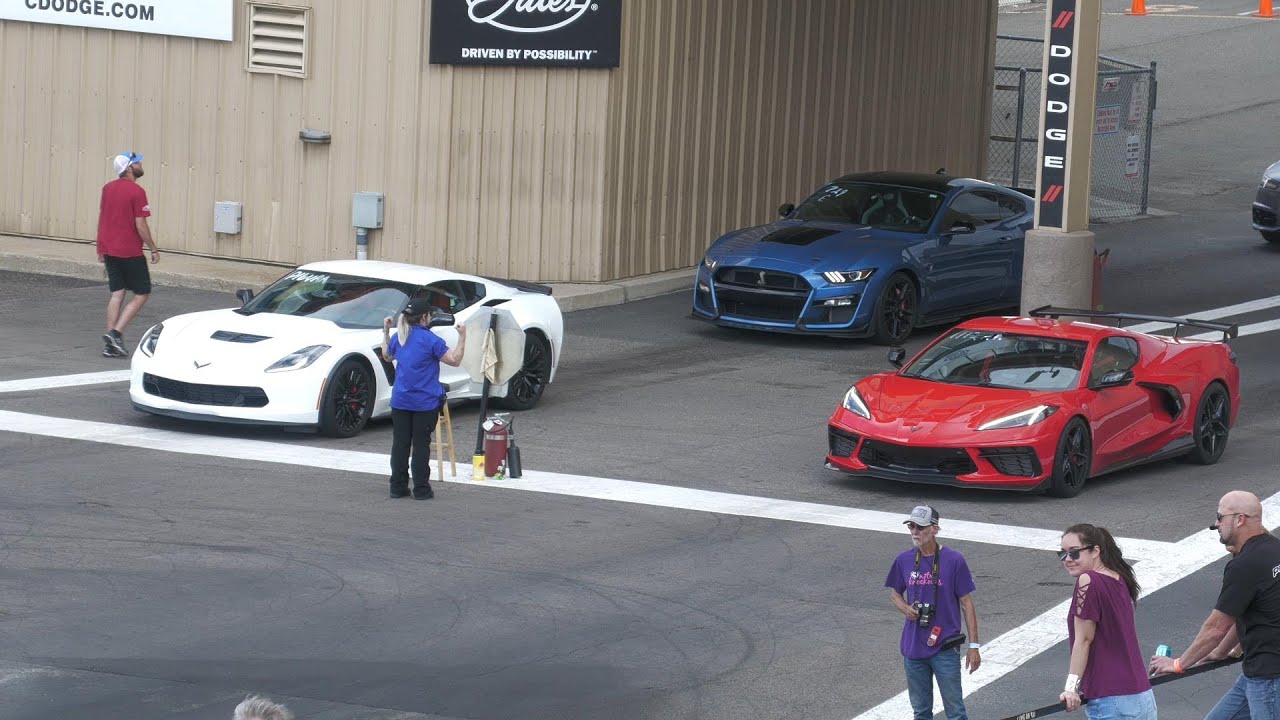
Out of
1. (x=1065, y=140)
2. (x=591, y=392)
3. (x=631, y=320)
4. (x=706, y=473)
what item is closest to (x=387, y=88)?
(x=631, y=320)

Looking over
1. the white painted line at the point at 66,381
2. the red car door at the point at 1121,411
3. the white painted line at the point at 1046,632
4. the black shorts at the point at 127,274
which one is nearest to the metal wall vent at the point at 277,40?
the black shorts at the point at 127,274

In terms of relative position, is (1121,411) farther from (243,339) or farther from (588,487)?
(243,339)

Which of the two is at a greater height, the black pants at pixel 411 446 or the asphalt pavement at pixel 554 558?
the black pants at pixel 411 446

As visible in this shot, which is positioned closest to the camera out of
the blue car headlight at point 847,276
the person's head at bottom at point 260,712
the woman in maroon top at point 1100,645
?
the person's head at bottom at point 260,712

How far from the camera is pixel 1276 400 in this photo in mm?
17375

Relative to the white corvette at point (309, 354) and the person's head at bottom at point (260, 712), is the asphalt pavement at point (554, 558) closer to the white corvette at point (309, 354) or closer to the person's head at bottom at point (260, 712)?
the white corvette at point (309, 354)

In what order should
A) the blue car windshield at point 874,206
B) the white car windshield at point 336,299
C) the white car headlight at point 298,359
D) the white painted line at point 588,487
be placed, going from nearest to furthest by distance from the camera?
1. the white painted line at point 588,487
2. the white car headlight at point 298,359
3. the white car windshield at point 336,299
4. the blue car windshield at point 874,206

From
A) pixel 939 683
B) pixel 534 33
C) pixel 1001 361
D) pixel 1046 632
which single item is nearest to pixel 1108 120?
pixel 534 33

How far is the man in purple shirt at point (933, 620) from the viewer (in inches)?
320

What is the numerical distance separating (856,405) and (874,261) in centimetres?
598

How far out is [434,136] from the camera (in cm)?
2255

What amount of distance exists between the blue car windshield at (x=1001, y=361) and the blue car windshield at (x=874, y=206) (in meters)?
6.22

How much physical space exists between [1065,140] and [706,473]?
6390 millimetres

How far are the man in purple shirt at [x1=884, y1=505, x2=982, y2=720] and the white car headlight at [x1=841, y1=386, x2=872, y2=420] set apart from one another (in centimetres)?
537
